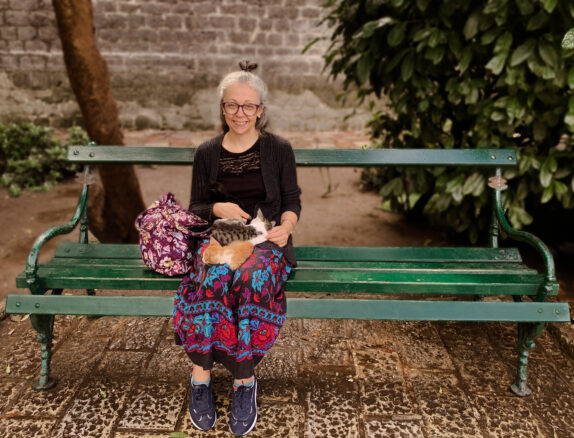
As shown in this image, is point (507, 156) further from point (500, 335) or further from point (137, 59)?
point (137, 59)

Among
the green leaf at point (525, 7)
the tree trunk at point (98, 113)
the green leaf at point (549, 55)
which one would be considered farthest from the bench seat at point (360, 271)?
the tree trunk at point (98, 113)

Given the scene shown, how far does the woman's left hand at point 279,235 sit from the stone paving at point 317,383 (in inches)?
28.1

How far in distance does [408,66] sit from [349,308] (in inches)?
70.6

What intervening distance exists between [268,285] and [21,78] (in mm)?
8435

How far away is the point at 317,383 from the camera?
2627 mm

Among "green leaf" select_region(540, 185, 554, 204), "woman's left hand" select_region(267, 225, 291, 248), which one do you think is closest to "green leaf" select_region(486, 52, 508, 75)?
"green leaf" select_region(540, 185, 554, 204)

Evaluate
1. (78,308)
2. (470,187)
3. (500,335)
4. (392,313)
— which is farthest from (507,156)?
(78,308)

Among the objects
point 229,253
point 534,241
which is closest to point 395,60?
point 534,241

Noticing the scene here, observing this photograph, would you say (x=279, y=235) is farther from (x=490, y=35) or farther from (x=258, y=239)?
(x=490, y=35)

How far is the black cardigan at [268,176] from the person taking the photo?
258 cm

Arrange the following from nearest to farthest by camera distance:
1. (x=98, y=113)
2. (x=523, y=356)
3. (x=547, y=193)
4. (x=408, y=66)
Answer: (x=523, y=356)
(x=547, y=193)
(x=408, y=66)
(x=98, y=113)

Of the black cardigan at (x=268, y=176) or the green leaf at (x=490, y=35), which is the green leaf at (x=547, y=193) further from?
the black cardigan at (x=268, y=176)

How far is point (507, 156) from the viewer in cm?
299

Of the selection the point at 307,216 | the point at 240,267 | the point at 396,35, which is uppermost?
the point at 396,35
